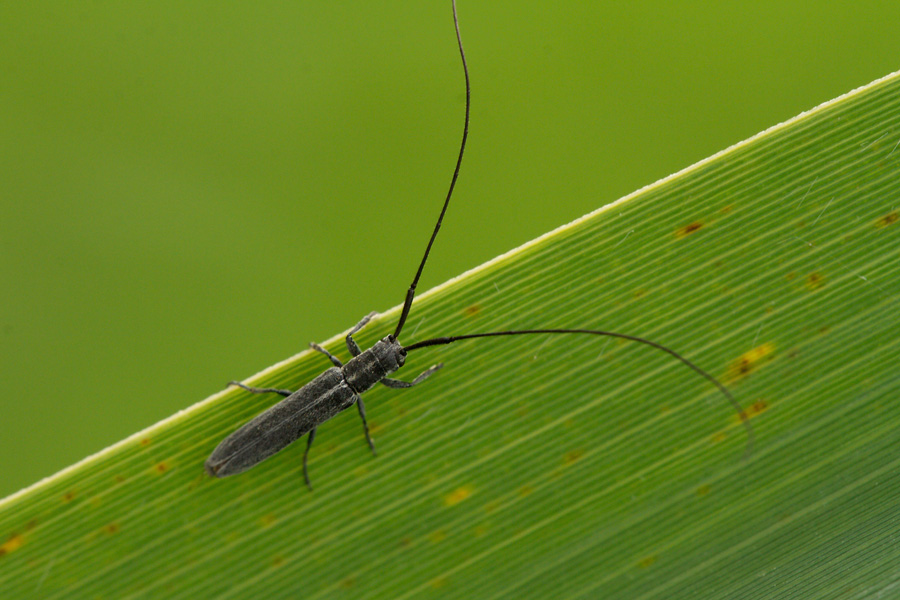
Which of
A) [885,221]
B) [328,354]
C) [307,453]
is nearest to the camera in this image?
[885,221]

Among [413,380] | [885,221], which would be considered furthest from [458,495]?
[885,221]

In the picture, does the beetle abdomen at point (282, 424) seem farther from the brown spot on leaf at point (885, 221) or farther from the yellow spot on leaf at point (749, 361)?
the brown spot on leaf at point (885, 221)

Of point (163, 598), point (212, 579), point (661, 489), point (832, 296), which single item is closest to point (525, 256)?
point (661, 489)

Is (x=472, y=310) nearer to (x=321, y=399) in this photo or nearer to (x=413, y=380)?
(x=413, y=380)

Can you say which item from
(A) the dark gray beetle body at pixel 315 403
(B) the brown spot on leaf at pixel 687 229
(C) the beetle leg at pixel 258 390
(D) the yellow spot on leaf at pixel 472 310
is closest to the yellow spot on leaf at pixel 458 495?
(A) the dark gray beetle body at pixel 315 403

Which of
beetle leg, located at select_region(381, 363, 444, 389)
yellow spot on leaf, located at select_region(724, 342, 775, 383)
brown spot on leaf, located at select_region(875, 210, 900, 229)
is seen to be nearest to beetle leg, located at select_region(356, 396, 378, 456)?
beetle leg, located at select_region(381, 363, 444, 389)

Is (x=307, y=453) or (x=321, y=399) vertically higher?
(x=321, y=399)
